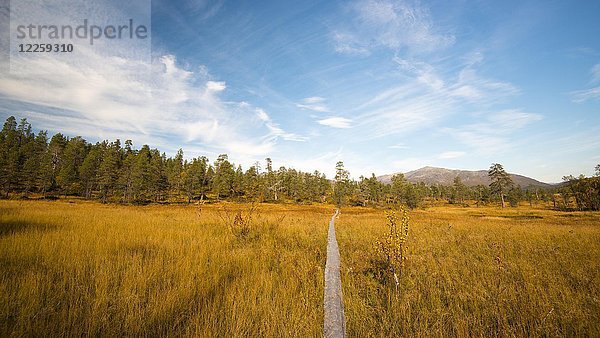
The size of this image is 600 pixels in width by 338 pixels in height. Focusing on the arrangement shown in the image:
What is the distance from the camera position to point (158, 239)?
7.28 metres

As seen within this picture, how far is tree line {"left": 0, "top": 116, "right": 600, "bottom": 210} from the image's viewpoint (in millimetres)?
51188

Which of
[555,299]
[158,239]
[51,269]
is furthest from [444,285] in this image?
[158,239]

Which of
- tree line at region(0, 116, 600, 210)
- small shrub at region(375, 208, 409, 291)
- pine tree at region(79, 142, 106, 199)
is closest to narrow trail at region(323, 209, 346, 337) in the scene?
small shrub at region(375, 208, 409, 291)

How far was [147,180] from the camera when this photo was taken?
53562 mm

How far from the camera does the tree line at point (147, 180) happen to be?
5119 cm

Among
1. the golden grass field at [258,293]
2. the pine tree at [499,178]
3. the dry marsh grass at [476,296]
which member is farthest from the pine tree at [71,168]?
the pine tree at [499,178]

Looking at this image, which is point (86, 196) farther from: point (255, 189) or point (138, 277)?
point (138, 277)

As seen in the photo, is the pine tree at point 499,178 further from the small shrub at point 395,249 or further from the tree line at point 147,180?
the small shrub at point 395,249

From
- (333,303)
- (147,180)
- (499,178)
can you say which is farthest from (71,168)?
(499,178)

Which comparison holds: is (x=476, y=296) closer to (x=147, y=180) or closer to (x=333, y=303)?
(x=333, y=303)

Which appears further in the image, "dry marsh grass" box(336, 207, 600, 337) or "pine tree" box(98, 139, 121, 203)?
"pine tree" box(98, 139, 121, 203)

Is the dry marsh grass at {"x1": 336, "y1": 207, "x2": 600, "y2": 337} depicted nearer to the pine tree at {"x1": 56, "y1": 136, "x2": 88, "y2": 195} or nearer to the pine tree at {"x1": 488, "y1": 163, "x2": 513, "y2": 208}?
the pine tree at {"x1": 56, "y1": 136, "x2": 88, "y2": 195}

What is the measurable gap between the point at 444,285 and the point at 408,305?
5.56 feet

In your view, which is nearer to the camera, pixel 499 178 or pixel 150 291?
pixel 150 291
